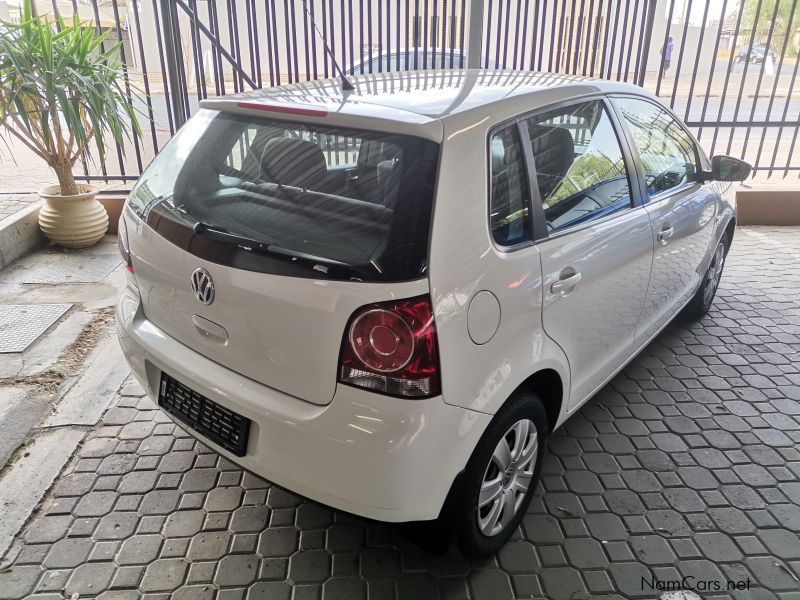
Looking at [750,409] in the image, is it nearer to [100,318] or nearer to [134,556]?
[134,556]

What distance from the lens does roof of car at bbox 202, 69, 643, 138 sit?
6.65 ft

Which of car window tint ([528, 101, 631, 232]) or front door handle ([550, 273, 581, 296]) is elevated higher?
car window tint ([528, 101, 631, 232])

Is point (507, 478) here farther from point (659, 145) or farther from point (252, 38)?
point (252, 38)

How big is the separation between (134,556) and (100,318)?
87.6 inches

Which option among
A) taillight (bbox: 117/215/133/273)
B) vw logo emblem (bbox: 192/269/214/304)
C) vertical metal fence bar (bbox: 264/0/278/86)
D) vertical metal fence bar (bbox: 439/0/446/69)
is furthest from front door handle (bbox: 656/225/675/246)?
vertical metal fence bar (bbox: 264/0/278/86)

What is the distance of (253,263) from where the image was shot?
1890 millimetres

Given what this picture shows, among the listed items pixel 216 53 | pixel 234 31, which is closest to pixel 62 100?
pixel 216 53

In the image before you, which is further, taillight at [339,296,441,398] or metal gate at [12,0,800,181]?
metal gate at [12,0,800,181]

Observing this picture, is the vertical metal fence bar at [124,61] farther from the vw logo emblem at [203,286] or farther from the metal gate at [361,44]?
the vw logo emblem at [203,286]

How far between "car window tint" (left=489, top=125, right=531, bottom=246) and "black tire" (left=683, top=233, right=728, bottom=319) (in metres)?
2.40

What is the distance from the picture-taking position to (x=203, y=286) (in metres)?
2.02

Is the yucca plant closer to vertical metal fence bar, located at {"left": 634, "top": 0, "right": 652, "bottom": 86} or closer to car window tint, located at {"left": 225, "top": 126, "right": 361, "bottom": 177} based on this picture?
car window tint, located at {"left": 225, "top": 126, "right": 361, "bottom": 177}

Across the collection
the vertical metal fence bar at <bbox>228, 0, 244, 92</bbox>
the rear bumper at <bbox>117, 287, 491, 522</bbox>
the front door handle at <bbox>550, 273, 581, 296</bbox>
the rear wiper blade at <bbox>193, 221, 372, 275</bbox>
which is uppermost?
the vertical metal fence bar at <bbox>228, 0, 244, 92</bbox>

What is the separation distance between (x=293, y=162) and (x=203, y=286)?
54cm
